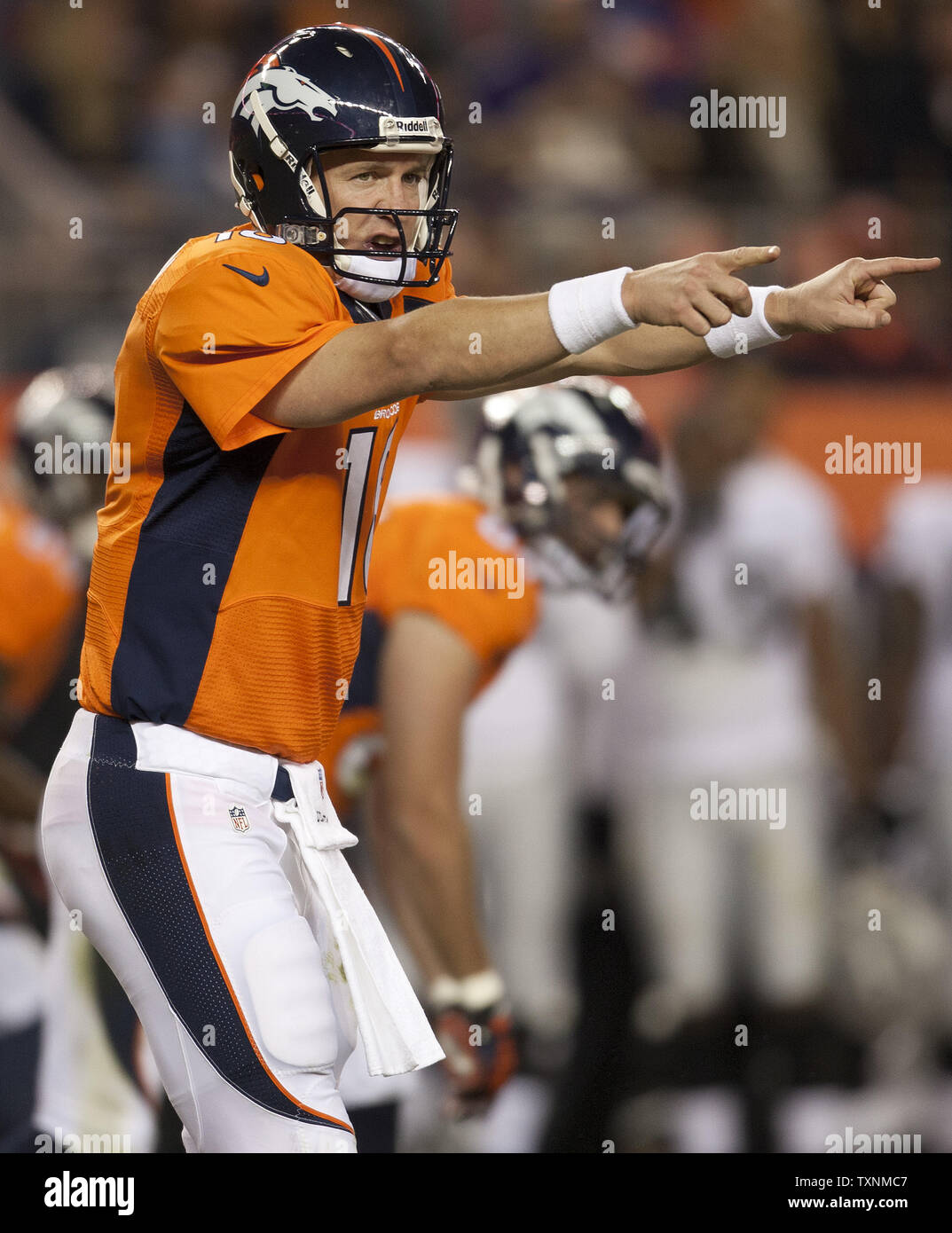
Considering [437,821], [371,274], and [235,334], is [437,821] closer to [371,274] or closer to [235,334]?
[371,274]

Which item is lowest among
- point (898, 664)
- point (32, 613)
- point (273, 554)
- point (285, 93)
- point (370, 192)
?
point (898, 664)

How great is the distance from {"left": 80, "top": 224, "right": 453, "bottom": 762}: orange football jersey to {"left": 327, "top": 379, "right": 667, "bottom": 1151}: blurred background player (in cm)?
128

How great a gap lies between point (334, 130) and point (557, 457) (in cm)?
179

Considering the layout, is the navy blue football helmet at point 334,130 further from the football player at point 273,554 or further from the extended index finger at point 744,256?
the extended index finger at point 744,256

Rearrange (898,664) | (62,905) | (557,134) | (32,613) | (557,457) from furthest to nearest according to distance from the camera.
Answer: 1. (557,134)
2. (898,664)
3. (32,613)
4. (557,457)
5. (62,905)

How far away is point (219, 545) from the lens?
2312 mm

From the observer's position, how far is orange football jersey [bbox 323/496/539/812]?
12.2 feet

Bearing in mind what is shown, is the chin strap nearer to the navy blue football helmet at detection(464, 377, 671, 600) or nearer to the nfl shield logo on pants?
the nfl shield logo on pants

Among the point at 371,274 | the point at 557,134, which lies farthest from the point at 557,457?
the point at 557,134

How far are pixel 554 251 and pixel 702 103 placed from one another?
1.16 metres

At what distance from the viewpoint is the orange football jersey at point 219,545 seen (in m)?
2.29

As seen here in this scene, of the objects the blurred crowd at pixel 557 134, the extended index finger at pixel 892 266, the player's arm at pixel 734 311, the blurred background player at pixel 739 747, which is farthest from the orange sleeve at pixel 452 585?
the blurred crowd at pixel 557 134

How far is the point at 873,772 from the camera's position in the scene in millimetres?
5211
